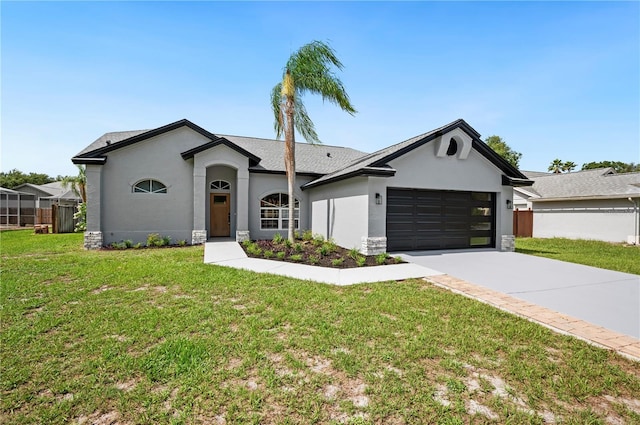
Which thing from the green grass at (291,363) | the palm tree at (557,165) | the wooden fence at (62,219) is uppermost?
the palm tree at (557,165)

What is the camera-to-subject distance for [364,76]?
12.2 m

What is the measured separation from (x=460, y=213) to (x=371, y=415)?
11291 mm

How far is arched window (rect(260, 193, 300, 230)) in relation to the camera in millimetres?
15375

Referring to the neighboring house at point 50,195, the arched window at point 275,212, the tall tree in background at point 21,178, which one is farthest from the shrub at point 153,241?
the tall tree in background at point 21,178

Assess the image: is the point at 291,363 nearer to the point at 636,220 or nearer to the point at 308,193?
the point at 308,193

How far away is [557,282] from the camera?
713 cm

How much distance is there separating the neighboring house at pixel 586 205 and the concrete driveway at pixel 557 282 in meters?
12.0

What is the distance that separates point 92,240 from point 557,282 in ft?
55.5

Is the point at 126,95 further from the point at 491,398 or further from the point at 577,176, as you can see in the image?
the point at 577,176

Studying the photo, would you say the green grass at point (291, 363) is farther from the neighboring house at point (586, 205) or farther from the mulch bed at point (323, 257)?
the neighboring house at point (586, 205)

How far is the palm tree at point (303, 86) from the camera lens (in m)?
12.3

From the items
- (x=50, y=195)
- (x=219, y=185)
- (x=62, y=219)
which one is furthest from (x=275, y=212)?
(x=50, y=195)

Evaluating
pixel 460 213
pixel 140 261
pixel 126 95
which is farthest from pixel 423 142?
pixel 126 95

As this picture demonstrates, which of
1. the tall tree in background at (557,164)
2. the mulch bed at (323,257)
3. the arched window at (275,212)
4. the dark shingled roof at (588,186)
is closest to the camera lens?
the mulch bed at (323,257)
